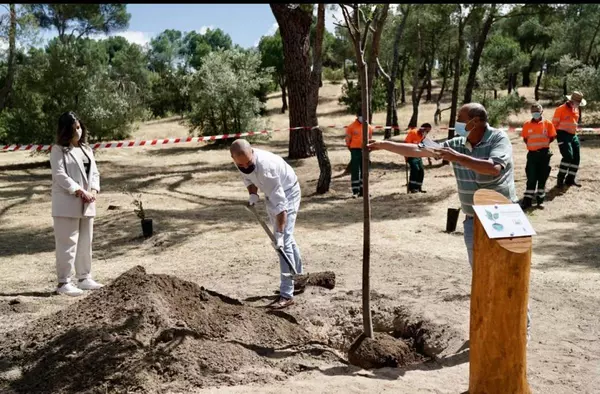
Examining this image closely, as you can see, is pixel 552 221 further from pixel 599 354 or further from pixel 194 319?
pixel 194 319

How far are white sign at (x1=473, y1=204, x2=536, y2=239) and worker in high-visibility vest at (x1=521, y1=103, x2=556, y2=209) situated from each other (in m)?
7.92

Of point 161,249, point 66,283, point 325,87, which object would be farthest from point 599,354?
point 325,87

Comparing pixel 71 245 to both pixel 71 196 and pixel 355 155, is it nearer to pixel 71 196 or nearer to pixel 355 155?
pixel 71 196

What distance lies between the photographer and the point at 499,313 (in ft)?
12.5

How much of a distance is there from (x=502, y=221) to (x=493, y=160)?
0.87 metres

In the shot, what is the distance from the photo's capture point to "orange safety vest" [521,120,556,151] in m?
11.3

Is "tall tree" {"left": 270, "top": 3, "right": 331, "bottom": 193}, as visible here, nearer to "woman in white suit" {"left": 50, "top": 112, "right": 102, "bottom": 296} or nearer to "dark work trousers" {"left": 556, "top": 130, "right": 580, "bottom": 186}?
"dark work trousers" {"left": 556, "top": 130, "right": 580, "bottom": 186}

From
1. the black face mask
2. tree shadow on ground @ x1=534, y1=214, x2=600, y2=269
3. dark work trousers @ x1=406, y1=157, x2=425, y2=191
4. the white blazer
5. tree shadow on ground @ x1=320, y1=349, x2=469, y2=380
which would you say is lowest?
tree shadow on ground @ x1=534, y1=214, x2=600, y2=269

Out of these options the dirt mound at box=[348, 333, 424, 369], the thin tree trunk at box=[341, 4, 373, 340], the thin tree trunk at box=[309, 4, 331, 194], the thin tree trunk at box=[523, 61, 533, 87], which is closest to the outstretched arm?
the thin tree trunk at box=[341, 4, 373, 340]

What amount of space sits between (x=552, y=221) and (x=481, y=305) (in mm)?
7851

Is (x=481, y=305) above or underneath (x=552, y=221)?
above

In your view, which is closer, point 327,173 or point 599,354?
point 599,354

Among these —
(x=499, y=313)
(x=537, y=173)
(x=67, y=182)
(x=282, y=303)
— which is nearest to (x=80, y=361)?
(x=282, y=303)

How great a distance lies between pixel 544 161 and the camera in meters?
11.6
